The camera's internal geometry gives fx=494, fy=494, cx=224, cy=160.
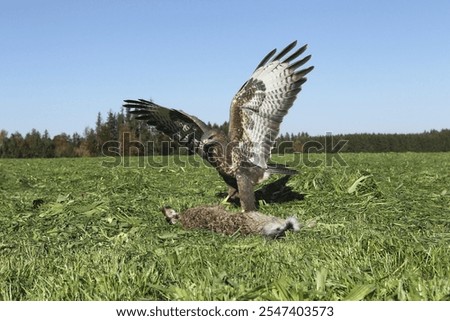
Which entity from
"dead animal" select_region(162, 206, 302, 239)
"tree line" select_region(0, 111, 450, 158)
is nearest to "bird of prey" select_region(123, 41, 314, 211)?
"dead animal" select_region(162, 206, 302, 239)

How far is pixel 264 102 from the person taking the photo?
6.86 m

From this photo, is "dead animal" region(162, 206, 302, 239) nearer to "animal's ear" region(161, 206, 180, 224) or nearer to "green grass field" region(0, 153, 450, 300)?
"animal's ear" region(161, 206, 180, 224)

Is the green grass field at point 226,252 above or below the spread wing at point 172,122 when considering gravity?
below

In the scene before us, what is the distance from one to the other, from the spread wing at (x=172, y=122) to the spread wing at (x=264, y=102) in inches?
20.0

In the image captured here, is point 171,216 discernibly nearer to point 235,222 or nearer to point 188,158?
point 235,222

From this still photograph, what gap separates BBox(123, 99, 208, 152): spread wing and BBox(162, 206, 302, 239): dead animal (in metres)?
1.16

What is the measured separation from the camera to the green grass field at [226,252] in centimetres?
313

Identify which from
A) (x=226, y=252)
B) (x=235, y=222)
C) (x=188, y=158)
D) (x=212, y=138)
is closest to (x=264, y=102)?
(x=212, y=138)

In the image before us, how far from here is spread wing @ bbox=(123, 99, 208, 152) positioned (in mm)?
6801

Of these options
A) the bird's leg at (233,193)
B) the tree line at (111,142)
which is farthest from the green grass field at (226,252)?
the tree line at (111,142)

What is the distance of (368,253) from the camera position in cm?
401

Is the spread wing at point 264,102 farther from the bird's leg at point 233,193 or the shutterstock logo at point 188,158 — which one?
the bird's leg at point 233,193

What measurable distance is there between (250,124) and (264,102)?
362mm
